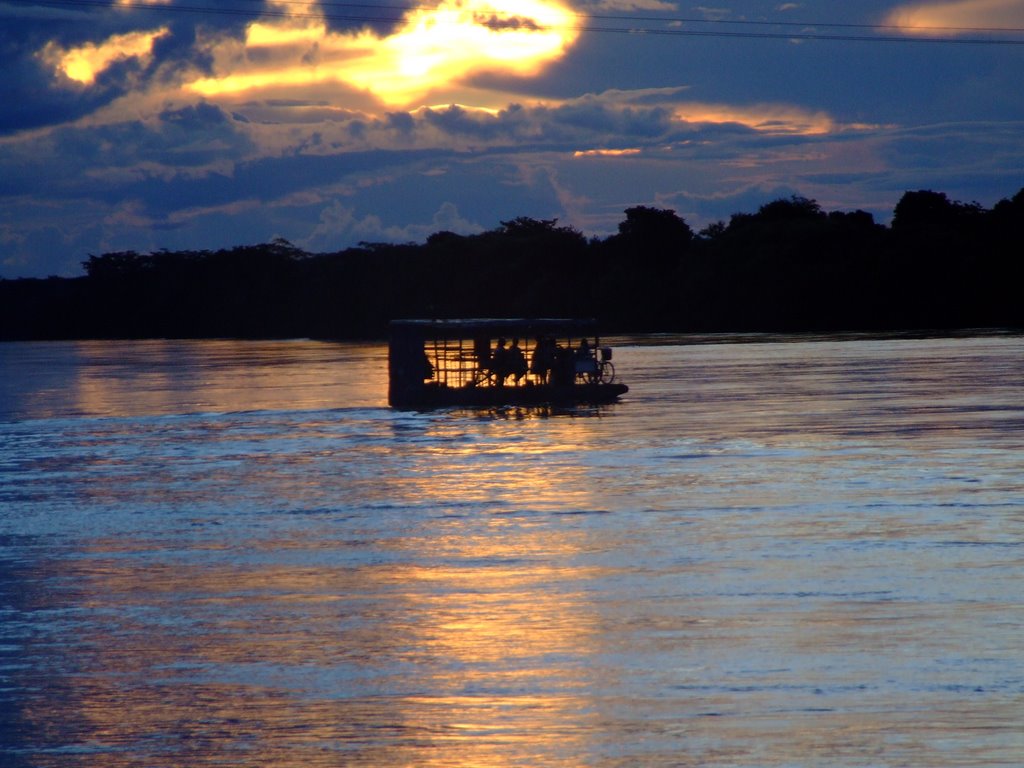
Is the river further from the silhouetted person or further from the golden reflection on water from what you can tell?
the silhouetted person

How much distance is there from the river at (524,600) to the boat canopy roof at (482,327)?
9363 mm

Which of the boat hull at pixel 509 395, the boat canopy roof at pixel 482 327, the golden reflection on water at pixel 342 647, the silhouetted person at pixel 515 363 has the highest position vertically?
the boat canopy roof at pixel 482 327

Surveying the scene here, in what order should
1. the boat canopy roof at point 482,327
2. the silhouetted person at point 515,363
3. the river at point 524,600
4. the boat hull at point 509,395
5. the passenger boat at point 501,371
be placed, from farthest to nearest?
the silhouetted person at point 515,363 < the boat hull at point 509,395 < the passenger boat at point 501,371 < the boat canopy roof at point 482,327 < the river at point 524,600

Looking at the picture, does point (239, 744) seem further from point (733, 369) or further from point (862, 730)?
point (733, 369)

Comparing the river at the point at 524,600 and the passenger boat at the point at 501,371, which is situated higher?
the passenger boat at the point at 501,371

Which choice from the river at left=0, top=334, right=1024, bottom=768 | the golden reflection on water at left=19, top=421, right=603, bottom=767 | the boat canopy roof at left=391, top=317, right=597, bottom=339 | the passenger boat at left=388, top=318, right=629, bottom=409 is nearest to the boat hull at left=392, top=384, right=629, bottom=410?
the passenger boat at left=388, top=318, right=629, bottom=409

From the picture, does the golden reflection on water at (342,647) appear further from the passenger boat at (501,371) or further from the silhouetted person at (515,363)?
the silhouetted person at (515,363)

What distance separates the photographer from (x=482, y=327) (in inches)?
1799

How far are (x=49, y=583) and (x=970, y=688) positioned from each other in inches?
452

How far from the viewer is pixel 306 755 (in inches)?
391

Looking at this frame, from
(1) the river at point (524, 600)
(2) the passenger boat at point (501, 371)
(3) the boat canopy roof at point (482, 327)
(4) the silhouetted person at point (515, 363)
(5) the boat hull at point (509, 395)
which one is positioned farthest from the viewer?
(4) the silhouetted person at point (515, 363)

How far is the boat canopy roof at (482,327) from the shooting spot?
44281 mm

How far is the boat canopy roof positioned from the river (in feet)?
30.7

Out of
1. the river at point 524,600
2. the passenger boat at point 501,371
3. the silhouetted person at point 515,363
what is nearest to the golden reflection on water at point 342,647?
the river at point 524,600
